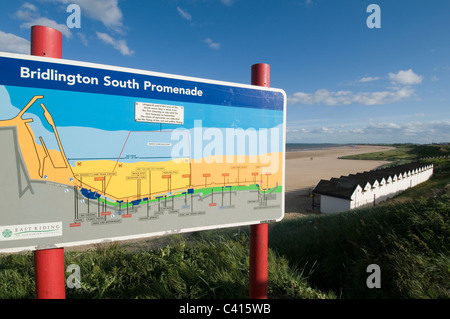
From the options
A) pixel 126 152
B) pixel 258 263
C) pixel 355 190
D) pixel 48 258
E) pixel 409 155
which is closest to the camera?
pixel 48 258

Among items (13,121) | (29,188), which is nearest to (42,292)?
(29,188)

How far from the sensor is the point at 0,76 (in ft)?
6.12

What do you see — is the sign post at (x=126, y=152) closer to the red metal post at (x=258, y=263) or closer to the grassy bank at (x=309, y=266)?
the red metal post at (x=258, y=263)

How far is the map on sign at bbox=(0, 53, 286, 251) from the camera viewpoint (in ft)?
6.45

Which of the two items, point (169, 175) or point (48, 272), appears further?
point (169, 175)

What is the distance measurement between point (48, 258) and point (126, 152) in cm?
116

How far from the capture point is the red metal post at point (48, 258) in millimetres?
2002

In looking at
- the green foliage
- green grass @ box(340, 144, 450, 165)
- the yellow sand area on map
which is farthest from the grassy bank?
green grass @ box(340, 144, 450, 165)

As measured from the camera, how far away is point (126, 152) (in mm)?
2260

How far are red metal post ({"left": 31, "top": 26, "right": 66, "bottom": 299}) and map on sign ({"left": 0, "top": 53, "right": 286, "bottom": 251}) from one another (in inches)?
4.6

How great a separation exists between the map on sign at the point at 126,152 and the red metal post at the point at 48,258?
117mm

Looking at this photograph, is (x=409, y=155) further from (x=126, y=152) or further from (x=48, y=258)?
(x=48, y=258)

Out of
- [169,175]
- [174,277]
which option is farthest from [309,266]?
[169,175]
